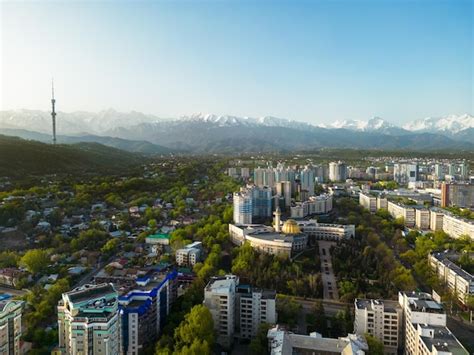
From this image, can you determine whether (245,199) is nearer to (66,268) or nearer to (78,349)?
(66,268)

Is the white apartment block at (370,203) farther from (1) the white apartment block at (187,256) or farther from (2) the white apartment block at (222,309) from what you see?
(2) the white apartment block at (222,309)

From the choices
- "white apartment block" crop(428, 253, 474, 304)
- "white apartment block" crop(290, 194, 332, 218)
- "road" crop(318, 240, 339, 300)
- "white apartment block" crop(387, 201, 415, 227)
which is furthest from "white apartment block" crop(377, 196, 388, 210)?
"white apartment block" crop(428, 253, 474, 304)

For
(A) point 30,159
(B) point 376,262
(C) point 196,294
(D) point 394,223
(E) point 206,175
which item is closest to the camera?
(C) point 196,294

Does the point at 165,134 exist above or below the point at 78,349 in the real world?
above

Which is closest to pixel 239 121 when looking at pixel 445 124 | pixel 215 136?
pixel 215 136

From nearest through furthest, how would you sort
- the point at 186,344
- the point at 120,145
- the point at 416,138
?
the point at 186,344
the point at 120,145
the point at 416,138

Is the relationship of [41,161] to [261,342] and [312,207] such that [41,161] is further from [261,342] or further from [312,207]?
[261,342]

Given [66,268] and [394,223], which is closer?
[66,268]

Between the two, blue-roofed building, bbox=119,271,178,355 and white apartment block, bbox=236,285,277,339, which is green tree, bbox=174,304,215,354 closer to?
blue-roofed building, bbox=119,271,178,355

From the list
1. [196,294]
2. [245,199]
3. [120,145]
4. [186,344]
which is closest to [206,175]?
[245,199]
